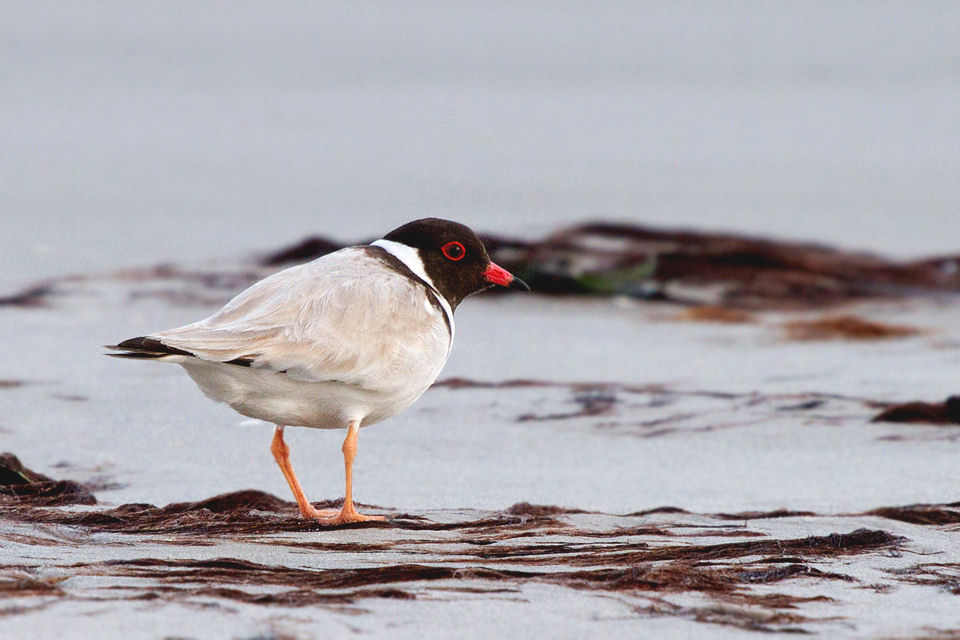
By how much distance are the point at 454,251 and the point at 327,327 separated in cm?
96

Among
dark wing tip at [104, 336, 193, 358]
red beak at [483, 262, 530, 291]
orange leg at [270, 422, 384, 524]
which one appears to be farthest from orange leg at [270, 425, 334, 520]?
red beak at [483, 262, 530, 291]

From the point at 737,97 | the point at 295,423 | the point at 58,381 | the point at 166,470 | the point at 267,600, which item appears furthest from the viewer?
the point at 737,97

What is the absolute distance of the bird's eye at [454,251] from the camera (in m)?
5.46

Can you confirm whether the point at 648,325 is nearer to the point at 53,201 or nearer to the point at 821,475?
the point at 821,475

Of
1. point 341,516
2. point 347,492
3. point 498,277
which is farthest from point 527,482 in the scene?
point 341,516

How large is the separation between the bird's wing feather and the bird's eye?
41cm

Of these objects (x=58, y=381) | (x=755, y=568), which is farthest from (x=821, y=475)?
(x=58, y=381)

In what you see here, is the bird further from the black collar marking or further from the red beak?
the red beak

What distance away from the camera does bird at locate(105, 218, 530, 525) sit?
4.48 metres

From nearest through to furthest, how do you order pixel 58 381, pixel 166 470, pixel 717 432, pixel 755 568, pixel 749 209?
pixel 755 568
pixel 166 470
pixel 717 432
pixel 58 381
pixel 749 209

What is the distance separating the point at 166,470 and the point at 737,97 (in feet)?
38.8

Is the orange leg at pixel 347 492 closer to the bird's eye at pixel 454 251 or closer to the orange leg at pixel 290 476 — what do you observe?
the orange leg at pixel 290 476

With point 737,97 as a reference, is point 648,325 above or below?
below

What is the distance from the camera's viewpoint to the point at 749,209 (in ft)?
38.9
